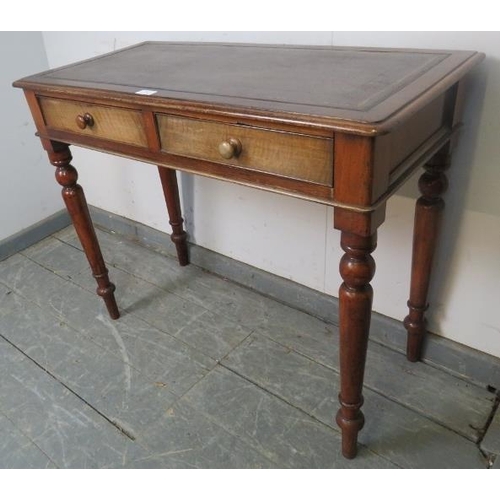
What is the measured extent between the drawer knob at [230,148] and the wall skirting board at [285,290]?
763mm

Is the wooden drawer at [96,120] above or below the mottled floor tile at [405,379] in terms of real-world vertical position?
above

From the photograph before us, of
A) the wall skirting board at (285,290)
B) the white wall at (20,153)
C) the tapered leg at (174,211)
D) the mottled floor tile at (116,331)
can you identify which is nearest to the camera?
the wall skirting board at (285,290)

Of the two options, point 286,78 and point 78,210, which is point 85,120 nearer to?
point 78,210

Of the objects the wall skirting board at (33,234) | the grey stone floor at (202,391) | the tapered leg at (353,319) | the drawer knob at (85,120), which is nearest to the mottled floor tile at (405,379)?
the grey stone floor at (202,391)

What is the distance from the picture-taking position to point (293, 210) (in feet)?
4.75

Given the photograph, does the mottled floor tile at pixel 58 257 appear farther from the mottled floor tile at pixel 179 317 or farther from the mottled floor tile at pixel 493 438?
the mottled floor tile at pixel 493 438

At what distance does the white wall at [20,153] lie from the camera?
5.97ft

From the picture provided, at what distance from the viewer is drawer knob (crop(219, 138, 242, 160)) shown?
33.6 inches

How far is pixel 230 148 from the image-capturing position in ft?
2.80

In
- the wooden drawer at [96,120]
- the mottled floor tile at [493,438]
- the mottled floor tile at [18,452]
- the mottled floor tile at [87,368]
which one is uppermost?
the wooden drawer at [96,120]
